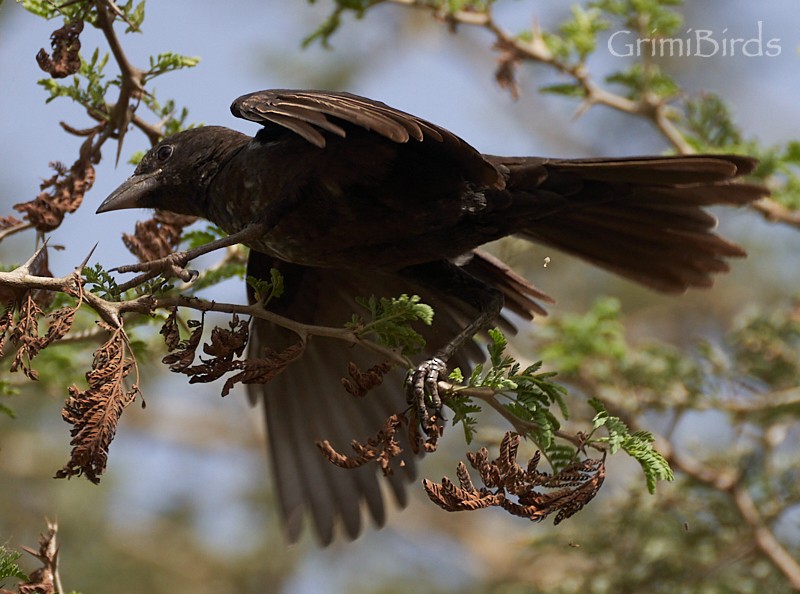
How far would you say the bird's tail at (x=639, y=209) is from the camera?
4.09 metres

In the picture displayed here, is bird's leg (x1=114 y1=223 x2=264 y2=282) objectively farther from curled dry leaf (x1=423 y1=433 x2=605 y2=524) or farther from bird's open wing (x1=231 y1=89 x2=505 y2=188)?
curled dry leaf (x1=423 y1=433 x2=605 y2=524)

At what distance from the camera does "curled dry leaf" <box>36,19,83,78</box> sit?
3.42 metres

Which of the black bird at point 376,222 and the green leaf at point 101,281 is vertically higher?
the black bird at point 376,222

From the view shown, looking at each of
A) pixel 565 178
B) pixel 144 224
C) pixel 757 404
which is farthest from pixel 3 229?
pixel 757 404

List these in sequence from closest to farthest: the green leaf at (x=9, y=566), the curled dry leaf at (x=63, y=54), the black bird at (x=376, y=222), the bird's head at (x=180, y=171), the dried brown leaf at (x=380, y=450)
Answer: the green leaf at (x=9, y=566) → the dried brown leaf at (x=380, y=450) → the curled dry leaf at (x=63, y=54) → the black bird at (x=376, y=222) → the bird's head at (x=180, y=171)

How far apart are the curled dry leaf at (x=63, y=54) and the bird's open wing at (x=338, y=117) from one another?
525mm

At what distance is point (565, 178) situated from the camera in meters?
4.14

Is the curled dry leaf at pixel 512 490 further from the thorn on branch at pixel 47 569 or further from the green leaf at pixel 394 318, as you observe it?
the thorn on branch at pixel 47 569

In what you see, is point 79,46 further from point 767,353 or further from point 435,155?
point 767,353

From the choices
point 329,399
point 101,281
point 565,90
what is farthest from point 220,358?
point 565,90

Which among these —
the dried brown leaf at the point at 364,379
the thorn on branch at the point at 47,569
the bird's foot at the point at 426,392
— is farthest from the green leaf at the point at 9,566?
the bird's foot at the point at 426,392

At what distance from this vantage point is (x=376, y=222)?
149 inches

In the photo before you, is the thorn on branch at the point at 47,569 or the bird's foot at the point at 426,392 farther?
the bird's foot at the point at 426,392

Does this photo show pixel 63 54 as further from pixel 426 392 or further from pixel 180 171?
pixel 426 392
